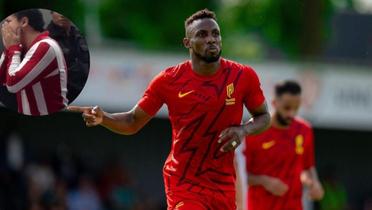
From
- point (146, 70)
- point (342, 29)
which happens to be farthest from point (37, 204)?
point (342, 29)

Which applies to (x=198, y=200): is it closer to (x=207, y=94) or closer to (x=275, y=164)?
(x=207, y=94)

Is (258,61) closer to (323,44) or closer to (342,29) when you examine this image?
(323,44)

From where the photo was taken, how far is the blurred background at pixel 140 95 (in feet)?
68.0

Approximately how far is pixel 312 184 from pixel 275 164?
1.76 feet

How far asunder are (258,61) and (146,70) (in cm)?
218

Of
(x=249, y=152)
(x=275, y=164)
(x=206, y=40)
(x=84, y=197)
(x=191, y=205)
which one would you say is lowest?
(x=84, y=197)

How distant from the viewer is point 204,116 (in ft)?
32.2

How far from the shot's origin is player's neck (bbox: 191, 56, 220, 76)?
984 centimetres

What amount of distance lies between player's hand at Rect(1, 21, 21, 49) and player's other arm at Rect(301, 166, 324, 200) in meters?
4.13

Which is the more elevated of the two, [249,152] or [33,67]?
[33,67]

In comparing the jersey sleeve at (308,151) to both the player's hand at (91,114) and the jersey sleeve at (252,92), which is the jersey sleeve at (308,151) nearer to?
the jersey sleeve at (252,92)

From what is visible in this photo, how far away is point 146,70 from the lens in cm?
2158

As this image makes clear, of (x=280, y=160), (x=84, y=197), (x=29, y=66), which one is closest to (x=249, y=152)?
(x=280, y=160)

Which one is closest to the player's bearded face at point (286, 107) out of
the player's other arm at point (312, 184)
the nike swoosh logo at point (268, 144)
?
the nike swoosh logo at point (268, 144)
